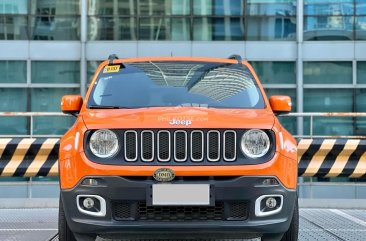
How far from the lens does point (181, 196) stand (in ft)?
16.1

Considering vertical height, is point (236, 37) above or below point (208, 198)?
above

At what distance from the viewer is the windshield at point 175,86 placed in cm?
595

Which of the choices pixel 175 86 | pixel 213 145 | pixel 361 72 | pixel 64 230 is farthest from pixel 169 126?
pixel 361 72

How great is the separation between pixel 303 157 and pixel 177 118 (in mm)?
Result: 4547

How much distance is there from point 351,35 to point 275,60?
2776 mm

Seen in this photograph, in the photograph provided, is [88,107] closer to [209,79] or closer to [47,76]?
[209,79]

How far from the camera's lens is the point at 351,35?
23047mm

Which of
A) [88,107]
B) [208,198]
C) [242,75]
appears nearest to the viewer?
[208,198]

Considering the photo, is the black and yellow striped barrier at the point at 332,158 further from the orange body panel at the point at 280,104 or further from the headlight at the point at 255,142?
the headlight at the point at 255,142

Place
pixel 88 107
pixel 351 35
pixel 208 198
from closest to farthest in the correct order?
pixel 208 198 < pixel 88 107 < pixel 351 35

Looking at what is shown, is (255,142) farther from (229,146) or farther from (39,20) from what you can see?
(39,20)

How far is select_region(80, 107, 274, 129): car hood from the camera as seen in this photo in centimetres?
509

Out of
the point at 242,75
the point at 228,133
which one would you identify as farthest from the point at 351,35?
the point at 228,133

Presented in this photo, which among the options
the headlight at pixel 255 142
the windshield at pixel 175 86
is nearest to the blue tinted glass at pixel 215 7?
the windshield at pixel 175 86
